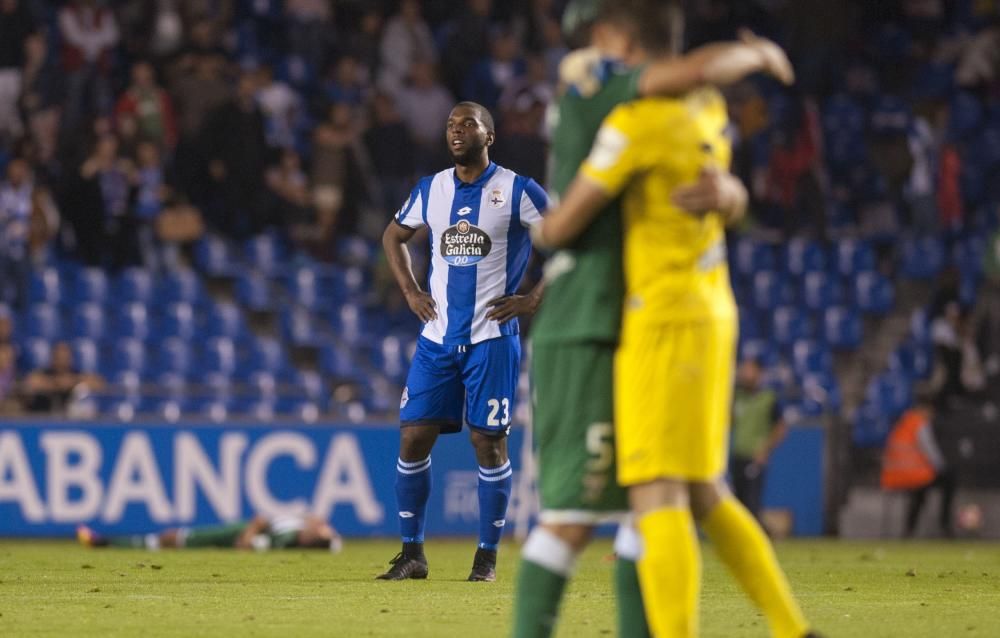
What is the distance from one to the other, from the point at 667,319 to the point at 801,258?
16.8m

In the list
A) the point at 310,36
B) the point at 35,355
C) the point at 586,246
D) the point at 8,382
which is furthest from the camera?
the point at 310,36

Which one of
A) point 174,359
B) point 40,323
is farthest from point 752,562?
point 40,323

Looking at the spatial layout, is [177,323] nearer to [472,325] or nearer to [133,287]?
[133,287]

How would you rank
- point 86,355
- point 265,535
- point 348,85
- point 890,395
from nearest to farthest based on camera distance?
point 265,535 → point 86,355 → point 890,395 → point 348,85

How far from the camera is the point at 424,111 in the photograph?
20.9 m

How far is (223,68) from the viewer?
20266 millimetres

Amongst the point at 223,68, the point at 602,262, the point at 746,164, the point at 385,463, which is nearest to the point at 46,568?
the point at 385,463

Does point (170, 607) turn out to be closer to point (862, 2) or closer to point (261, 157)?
point (261, 157)

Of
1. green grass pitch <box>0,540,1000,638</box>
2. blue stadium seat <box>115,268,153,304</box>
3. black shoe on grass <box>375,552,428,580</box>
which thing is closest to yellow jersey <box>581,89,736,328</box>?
green grass pitch <box>0,540,1000,638</box>

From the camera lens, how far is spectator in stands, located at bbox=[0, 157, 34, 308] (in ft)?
58.7

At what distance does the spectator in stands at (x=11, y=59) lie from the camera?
64.2 ft

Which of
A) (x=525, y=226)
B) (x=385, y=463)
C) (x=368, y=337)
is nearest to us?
(x=525, y=226)

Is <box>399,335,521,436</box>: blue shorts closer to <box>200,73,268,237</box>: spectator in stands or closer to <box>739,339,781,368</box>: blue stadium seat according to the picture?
<box>200,73,268,237</box>: spectator in stands

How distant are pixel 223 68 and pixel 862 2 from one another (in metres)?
10.1
